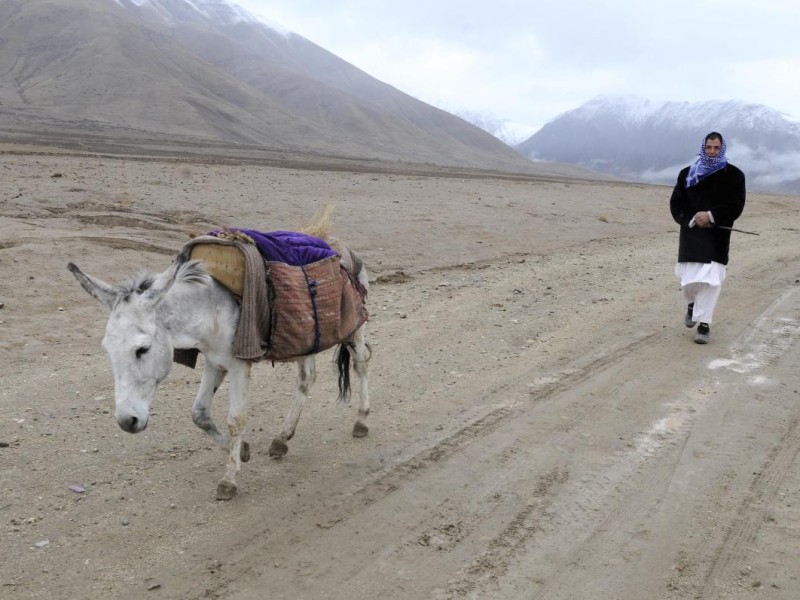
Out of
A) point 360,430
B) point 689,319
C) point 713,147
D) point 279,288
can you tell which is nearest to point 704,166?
→ point 713,147

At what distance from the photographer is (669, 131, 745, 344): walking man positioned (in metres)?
8.30

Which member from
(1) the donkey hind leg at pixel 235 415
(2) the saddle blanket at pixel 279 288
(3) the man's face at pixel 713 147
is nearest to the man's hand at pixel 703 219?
(3) the man's face at pixel 713 147

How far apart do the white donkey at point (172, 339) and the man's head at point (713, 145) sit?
19.7ft

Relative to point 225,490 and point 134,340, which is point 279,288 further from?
point 225,490

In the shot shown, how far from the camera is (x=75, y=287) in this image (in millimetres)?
9141

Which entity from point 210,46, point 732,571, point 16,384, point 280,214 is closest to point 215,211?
point 280,214

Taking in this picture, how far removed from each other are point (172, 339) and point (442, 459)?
2.14 m

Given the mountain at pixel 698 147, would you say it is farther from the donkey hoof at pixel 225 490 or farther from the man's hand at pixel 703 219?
the donkey hoof at pixel 225 490

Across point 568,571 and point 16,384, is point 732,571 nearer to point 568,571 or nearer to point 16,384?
point 568,571

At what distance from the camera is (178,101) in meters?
66.9

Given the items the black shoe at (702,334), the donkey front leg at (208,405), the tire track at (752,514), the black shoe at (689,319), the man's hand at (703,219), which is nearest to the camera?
the tire track at (752,514)

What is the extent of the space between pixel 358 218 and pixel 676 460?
12595 mm

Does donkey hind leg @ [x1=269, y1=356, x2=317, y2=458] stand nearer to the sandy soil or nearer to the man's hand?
the sandy soil

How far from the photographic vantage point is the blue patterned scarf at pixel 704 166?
27.2 feet
